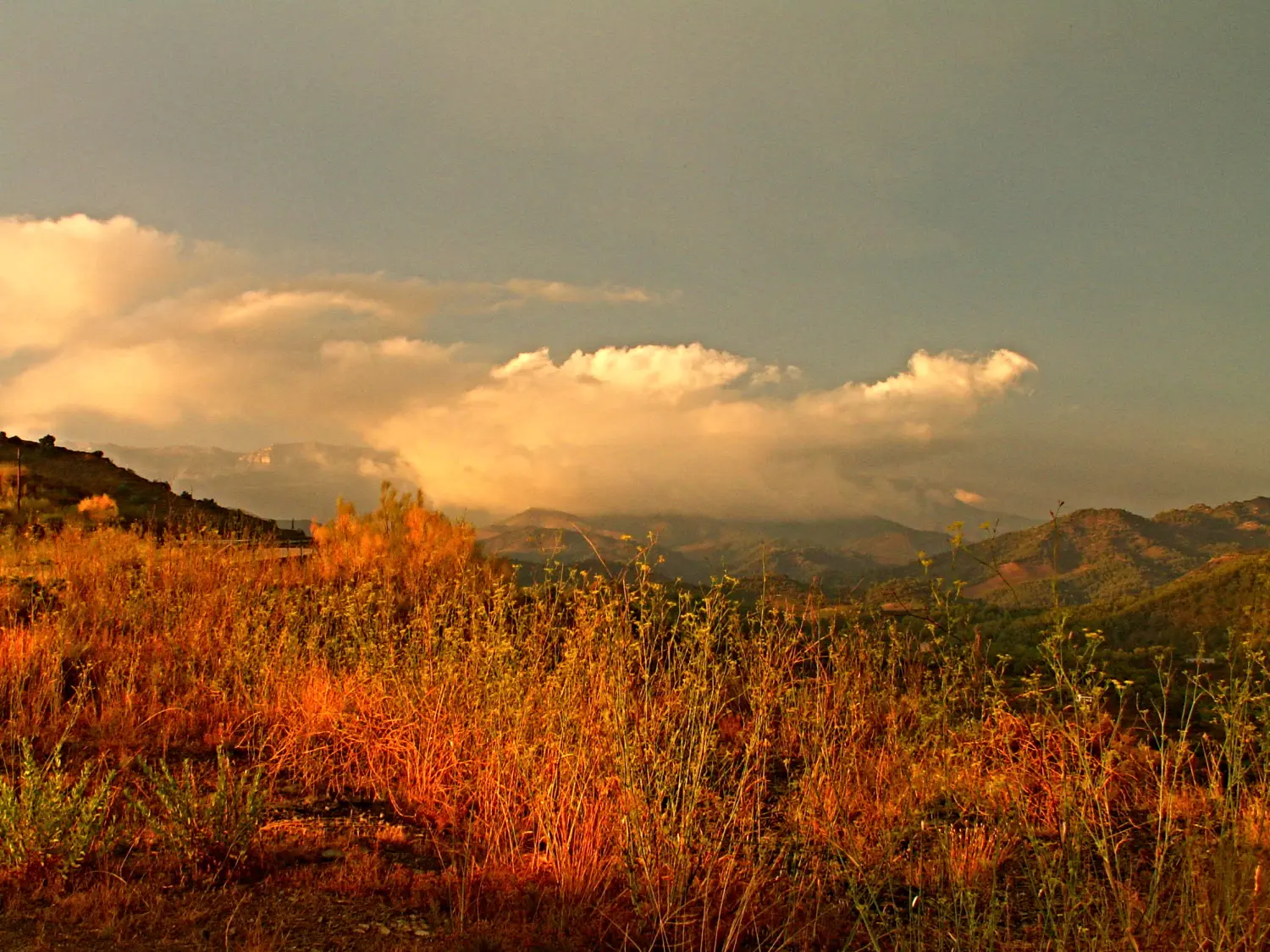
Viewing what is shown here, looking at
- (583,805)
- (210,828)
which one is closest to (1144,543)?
(583,805)

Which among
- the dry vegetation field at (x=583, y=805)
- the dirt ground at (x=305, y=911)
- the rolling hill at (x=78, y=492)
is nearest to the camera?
the dirt ground at (x=305, y=911)

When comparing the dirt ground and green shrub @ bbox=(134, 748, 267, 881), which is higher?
green shrub @ bbox=(134, 748, 267, 881)

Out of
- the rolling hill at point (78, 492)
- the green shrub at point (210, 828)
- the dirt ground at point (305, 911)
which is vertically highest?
the rolling hill at point (78, 492)

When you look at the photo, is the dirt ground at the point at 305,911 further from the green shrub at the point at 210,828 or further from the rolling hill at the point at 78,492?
the rolling hill at the point at 78,492

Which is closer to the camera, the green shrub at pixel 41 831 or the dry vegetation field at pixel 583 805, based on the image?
the dry vegetation field at pixel 583 805

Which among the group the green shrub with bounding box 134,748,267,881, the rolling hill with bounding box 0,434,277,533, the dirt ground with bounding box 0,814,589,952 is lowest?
the dirt ground with bounding box 0,814,589,952

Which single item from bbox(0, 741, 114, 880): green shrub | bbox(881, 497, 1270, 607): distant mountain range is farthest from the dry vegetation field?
bbox(881, 497, 1270, 607): distant mountain range

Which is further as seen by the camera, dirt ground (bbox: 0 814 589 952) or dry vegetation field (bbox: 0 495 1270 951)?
dry vegetation field (bbox: 0 495 1270 951)

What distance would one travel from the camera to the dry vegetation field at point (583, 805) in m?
3.70

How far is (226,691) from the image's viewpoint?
24.0 feet

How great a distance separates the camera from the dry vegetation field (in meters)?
3.70

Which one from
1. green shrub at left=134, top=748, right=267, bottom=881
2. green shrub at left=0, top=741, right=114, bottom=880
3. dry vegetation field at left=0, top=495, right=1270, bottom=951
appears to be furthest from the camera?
green shrub at left=134, top=748, right=267, bottom=881

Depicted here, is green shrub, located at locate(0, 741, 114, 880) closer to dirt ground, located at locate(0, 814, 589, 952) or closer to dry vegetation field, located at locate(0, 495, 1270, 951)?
dry vegetation field, located at locate(0, 495, 1270, 951)

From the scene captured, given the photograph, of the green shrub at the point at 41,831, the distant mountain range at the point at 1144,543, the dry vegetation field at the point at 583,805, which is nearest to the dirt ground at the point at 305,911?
the dry vegetation field at the point at 583,805
